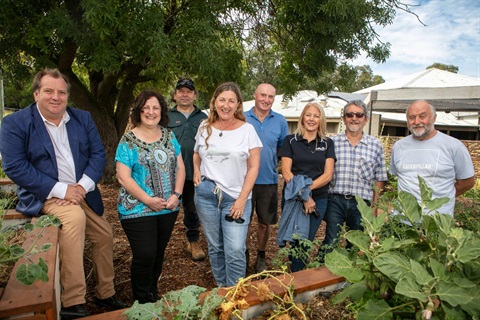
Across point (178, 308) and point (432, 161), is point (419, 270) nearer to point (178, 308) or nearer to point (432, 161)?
point (178, 308)

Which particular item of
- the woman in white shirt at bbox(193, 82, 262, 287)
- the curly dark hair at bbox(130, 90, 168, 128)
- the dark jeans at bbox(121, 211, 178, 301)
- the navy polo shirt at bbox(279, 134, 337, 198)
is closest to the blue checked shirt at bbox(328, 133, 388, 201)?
the navy polo shirt at bbox(279, 134, 337, 198)

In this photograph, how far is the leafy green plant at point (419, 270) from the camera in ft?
4.06

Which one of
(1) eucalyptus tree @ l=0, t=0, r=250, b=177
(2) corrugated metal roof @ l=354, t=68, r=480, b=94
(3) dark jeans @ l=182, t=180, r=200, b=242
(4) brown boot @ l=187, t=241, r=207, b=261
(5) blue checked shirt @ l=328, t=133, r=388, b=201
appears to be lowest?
(4) brown boot @ l=187, t=241, r=207, b=261

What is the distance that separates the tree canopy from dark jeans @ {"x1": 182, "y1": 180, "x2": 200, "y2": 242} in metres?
1.37

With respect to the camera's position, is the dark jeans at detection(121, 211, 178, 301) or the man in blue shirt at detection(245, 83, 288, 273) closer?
the dark jeans at detection(121, 211, 178, 301)

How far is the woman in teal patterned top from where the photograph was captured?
2707 mm

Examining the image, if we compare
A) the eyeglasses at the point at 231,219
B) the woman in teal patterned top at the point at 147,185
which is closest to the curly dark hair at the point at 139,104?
the woman in teal patterned top at the point at 147,185

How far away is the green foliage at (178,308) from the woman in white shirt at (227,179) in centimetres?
133

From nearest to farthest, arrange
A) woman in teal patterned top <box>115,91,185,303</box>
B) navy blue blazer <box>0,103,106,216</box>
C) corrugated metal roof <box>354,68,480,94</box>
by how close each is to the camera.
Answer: navy blue blazer <box>0,103,106,216</box>, woman in teal patterned top <box>115,91,185,303</box>, corrugated metal roof <box>354,68,480,94</box>

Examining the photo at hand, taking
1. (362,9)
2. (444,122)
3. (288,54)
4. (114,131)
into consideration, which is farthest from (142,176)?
(444,122)

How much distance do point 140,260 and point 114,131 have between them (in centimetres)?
538

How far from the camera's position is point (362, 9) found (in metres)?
4.54

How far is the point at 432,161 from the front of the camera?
2.84 m

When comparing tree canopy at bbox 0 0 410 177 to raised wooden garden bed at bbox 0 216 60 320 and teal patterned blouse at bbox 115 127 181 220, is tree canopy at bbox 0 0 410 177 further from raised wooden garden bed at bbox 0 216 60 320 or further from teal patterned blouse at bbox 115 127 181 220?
raised wooden garden bed at bbox 0 216 60 320
